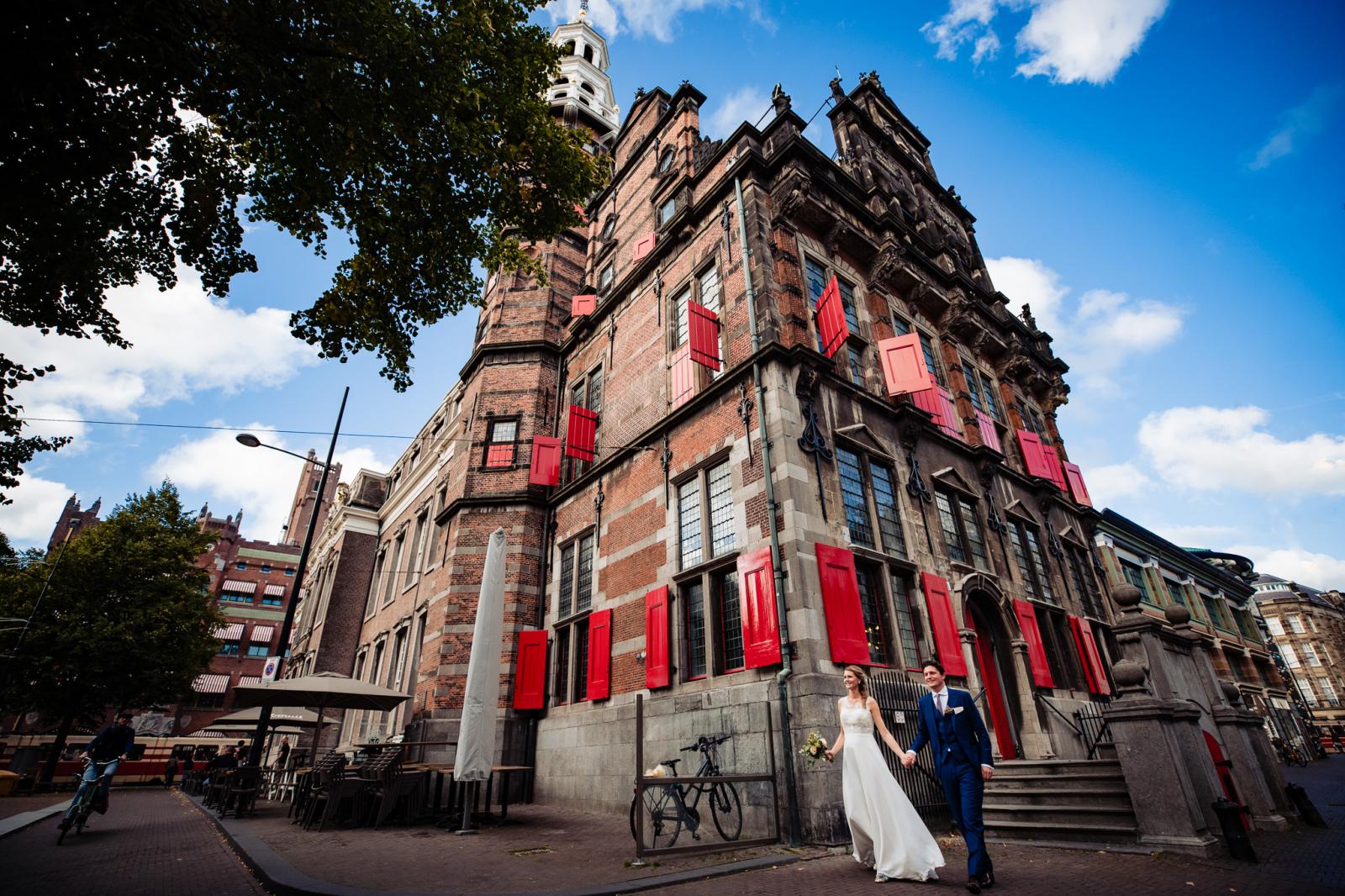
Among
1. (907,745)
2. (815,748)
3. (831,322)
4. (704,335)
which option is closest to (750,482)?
(704,335)

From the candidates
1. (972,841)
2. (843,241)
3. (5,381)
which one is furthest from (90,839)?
(843,241)

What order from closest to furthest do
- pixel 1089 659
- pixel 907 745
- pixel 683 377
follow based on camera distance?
pixel 907 745 < pixel 683 377 < pixel 1089 659

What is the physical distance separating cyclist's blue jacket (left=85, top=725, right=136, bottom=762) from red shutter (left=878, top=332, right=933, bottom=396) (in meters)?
15.3

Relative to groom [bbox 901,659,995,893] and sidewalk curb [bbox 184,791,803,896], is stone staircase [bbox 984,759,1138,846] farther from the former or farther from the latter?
sidewalk curb [bbox 184,791,803,896]

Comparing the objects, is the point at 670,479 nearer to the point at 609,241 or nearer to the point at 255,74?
the point at 255,74

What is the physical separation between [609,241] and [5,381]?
15412 mm

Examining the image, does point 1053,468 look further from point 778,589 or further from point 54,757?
point 54,757

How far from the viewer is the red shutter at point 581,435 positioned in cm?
1596

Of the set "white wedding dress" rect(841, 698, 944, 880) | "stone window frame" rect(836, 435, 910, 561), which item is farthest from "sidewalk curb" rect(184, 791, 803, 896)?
"stone window frame" rect(836, 435, 910, 561)

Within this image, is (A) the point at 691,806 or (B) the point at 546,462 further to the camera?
(B) the point at 546,462

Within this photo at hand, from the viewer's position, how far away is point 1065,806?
768 centimetres

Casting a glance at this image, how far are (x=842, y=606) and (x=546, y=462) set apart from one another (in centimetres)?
1014

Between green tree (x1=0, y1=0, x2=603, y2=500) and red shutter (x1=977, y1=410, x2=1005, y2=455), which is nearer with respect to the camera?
green tree (x1=0, y1=0, x2=603, y2=500)

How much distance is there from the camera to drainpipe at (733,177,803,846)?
811 cm
